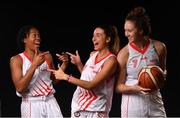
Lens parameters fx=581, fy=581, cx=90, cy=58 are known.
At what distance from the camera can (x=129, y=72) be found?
4629mm

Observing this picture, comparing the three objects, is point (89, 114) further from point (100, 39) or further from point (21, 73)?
point (21, 73)

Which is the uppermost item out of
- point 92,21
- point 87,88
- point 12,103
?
point 92,21

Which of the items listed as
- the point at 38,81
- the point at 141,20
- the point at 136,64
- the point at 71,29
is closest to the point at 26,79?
the point at 38,81

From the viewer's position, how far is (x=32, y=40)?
17.1 ft

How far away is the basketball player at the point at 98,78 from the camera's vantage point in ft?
15.4

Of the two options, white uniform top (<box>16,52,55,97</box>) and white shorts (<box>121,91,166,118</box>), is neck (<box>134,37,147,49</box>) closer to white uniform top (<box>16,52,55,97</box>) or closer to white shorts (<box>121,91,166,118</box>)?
white shorts (<box>121,91,166,118</box>)

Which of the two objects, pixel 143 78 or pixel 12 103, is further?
pixel 12 103

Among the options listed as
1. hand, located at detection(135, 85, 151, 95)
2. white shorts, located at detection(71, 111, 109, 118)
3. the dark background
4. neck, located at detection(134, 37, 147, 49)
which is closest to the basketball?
hand, located at detection(135, 85, 151, 95)

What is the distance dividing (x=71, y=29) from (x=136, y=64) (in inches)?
124

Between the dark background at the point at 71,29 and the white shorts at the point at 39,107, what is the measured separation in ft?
7.46

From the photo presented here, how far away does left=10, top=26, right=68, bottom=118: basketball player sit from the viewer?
5.14 meters

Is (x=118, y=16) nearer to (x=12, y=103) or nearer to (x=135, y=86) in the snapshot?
(x=12, y=103)

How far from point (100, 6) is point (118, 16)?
0.89 ft

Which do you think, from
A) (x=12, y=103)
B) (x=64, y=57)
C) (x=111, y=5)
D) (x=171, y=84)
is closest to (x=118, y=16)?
(x=111, y=5)
